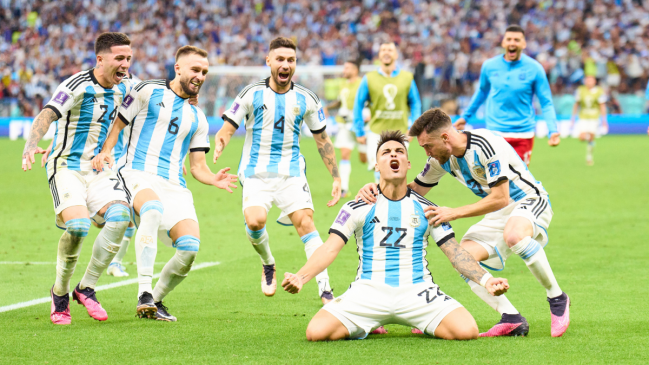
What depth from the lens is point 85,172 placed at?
19.9 feet

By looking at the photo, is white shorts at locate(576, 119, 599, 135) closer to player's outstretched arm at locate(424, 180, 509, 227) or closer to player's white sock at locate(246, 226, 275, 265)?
player's white sock at locate(246, 226, 275, 265)

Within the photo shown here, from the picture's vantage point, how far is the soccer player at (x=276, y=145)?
6.64 metres

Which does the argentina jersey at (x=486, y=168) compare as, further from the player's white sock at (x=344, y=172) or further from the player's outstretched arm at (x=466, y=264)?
the player's white sock at (x=344, y=172)

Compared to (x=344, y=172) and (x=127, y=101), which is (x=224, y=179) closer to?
(x=127, y=101)

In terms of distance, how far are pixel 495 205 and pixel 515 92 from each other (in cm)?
423

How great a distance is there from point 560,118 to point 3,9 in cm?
2547

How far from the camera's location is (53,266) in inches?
323

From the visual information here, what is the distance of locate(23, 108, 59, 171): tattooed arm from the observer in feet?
18.3

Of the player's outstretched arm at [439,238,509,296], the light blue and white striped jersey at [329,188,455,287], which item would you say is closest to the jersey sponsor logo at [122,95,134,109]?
the light blue and white striped jersey at [329,188,455,287]

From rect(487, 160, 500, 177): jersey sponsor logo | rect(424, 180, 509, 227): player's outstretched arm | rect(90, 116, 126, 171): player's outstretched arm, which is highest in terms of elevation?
rect(90, 116, 126, 171): player's outstretched arm

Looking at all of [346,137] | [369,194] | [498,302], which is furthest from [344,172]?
[369,194]

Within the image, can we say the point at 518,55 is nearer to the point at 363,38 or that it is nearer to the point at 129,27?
the point at 363,38

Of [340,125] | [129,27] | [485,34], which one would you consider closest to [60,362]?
[340,125]

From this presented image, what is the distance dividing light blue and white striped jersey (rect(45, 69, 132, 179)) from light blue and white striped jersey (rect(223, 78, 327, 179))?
109cm
